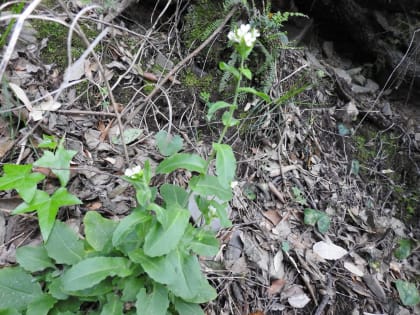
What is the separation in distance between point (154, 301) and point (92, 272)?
33 centimetres

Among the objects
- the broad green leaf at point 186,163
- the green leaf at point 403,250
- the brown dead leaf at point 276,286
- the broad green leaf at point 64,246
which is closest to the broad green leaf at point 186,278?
the broad green leaf at point 186,163

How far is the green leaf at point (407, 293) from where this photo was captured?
2.73 meters

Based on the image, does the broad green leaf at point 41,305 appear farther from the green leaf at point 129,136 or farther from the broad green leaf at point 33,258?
the green leaf at point 129,136

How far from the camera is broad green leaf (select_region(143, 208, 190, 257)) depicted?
1622 mm

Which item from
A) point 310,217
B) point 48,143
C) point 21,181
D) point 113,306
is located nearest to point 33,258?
point 21,181

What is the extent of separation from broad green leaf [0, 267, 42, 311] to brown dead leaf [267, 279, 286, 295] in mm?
1400

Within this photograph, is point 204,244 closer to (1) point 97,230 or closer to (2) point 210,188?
(2) point 210,188

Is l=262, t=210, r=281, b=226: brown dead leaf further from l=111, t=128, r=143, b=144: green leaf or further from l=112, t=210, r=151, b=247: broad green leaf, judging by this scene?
l=112, t=210, r=151, b=247: broad green leaf

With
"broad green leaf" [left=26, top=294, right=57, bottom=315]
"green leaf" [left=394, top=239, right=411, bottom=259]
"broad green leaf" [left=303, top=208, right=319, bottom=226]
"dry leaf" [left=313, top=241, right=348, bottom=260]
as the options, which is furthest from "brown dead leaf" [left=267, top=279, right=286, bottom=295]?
"broad green leaf" [left=26, top=294, right=57, bottom=315]

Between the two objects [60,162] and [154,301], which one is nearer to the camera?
[154,301]

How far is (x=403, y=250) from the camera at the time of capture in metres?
3.05

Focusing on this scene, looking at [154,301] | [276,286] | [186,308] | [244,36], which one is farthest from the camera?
[276,286]

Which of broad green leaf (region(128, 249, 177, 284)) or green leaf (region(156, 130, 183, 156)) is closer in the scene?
broad green leaf (region(128, 249, 177, 284))

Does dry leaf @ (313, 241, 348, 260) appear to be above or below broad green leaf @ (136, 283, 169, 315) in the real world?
below
